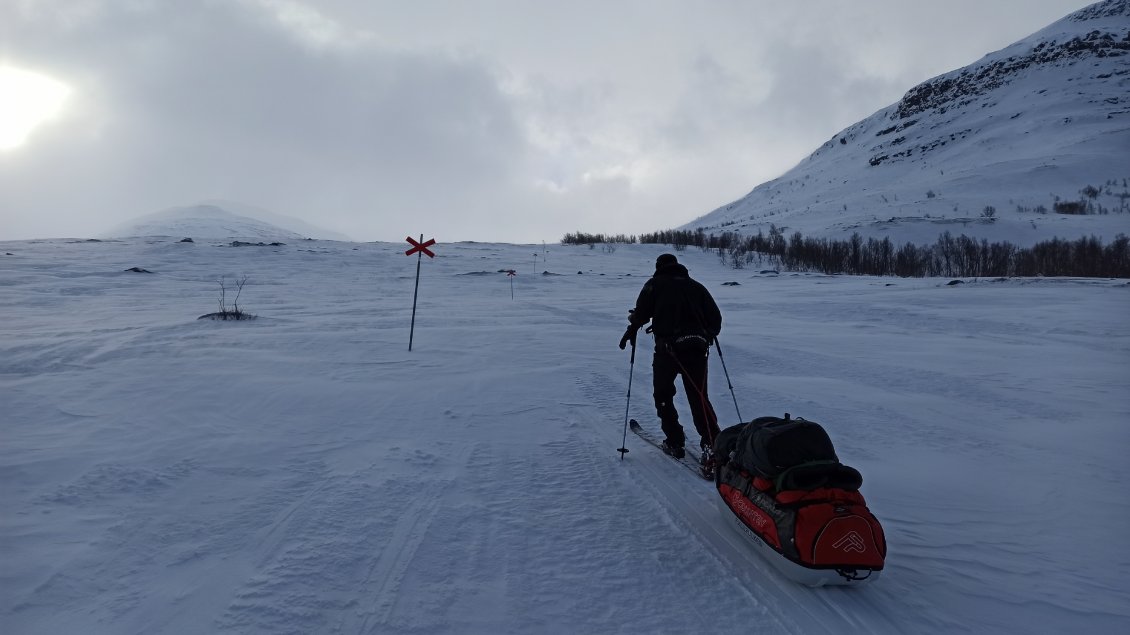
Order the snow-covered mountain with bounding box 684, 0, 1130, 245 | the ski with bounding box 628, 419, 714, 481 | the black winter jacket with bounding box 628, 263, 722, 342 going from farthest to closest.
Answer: the snow-covered mountain with bounding box 684, 0, 1130, 245
the black winter jacket with bounding box 628, 263, 722, 342
the ski with bounding box 628, 419, 714, 481

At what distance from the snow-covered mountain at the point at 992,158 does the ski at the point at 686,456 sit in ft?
149

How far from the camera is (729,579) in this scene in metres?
3.05

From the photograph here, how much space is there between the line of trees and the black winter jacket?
3382 centimetres

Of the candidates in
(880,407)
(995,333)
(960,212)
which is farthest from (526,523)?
(960,212)

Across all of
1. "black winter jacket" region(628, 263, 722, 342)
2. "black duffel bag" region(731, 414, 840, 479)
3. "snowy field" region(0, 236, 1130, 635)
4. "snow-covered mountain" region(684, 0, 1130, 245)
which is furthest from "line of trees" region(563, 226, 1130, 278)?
"black duffel bag" region(731, 414, 840, 479)

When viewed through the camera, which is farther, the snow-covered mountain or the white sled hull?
the snow-covered mountain

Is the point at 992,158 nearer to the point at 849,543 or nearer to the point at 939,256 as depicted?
the point at 939,256

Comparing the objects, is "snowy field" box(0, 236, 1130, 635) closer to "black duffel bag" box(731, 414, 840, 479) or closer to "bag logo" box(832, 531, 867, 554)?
"bag logo" box(832, 531, 867, 554)

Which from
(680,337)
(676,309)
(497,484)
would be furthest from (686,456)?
(497,484)

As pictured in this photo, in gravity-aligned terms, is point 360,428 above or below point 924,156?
below

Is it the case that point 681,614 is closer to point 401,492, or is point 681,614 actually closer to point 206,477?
point 401,492

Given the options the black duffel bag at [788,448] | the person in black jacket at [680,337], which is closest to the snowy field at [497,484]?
the person in black jacket at [680,337]

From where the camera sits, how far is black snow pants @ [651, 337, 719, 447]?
15.6 ft

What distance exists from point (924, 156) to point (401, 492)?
87682 millimetres
